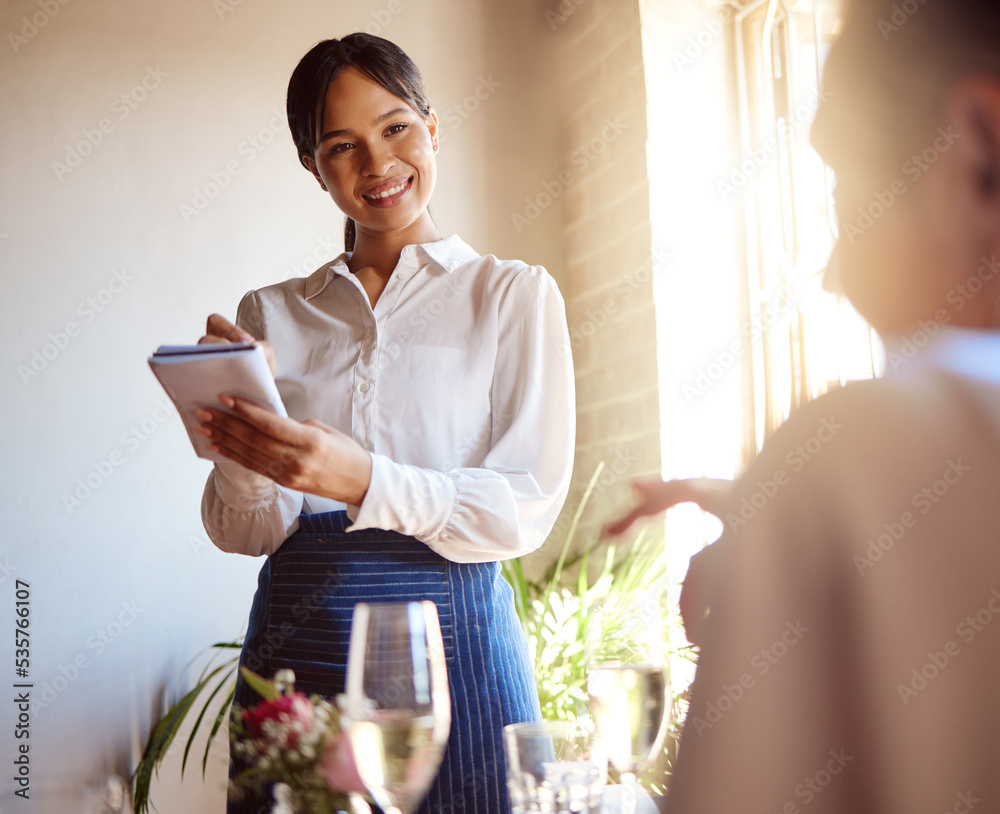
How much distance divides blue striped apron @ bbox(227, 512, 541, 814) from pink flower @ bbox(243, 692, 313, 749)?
1.35 feet

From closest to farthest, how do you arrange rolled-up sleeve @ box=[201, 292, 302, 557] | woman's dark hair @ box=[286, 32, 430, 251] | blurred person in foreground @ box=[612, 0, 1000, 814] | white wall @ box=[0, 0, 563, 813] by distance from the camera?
blurred person in foreground @ box=[612, 0, 1000, 814]
rolled-up sleeve @ box=[201, 292, 302, 557]
woman's dark hair @ box=[286, 32, 430, 251]
white wall @ box=[0, 0, 563, 813]

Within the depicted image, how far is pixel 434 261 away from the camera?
4.86 feet

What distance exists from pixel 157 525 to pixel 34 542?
0.32 metres

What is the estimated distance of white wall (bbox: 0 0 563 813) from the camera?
8.54ft

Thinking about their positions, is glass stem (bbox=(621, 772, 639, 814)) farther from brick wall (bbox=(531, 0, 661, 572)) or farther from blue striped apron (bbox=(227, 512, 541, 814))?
brick wall (bbox=(531, 0, 661, 572))

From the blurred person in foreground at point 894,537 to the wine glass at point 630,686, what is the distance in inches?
17.8

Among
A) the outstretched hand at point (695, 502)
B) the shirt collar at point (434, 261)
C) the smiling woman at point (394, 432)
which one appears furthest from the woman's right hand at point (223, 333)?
the outstretched hand at point (695, 502)

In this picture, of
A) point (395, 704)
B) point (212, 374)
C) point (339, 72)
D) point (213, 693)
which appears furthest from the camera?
point (213, 693)

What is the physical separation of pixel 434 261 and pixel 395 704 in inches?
38.5

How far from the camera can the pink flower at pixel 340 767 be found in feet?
2.04

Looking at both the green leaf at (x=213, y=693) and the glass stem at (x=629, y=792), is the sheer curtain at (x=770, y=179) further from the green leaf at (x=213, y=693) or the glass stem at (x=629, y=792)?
the glass stem at (x=629, y=792)

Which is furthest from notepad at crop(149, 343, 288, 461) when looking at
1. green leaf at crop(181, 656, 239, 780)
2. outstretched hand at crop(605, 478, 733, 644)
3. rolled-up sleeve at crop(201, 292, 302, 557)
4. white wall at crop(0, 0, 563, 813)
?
white wall at crop(0, 0, 563, 813)

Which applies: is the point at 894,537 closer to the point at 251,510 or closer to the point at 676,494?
the point at 676,494

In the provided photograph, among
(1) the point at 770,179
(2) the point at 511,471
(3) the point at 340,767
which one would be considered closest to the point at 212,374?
(2) the point at 511,471
